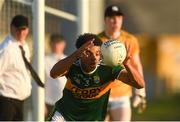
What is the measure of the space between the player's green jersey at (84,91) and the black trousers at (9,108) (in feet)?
4.57

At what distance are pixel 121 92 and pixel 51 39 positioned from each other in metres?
2.33

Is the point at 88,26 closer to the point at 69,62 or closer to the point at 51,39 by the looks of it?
the point at 51,39

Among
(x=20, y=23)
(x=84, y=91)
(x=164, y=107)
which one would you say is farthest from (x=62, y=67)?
(x=164, y=107)

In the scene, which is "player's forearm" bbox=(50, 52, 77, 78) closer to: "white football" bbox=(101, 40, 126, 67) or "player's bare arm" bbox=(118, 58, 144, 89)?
"white football" bbox=(101, 40, 126, 67)

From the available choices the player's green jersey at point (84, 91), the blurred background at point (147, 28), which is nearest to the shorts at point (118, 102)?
the blurred background at point (147, 28)

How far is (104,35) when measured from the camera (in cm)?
1277

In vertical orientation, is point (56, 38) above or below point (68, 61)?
below

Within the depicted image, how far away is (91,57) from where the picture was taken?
393 inches

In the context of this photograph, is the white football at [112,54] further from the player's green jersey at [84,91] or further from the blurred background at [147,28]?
the blurred background at [147,28]

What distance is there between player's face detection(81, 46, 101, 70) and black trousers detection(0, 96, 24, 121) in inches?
73.8

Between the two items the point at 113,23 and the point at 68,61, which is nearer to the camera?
the point at 68,61

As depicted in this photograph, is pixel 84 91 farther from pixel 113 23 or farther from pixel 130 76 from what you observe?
pixel 113 23

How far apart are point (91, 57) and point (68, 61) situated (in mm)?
242

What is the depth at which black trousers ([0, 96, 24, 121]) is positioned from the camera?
11.8 m
